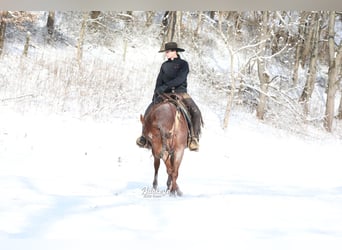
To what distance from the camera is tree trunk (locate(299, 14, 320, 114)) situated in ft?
22.1

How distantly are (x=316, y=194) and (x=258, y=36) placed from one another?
3131mm

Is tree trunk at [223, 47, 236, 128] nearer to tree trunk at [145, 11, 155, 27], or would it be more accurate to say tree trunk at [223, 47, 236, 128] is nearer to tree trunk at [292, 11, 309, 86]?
tree trunk at [292, 11, 309, 86]

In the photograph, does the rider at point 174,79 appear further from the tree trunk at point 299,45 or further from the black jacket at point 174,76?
the tree trunk at point 299,45

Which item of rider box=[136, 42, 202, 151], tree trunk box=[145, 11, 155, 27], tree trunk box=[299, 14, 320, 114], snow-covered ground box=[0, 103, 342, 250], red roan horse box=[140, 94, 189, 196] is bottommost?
snow-covered ground box=[0, 103, 342, 250]

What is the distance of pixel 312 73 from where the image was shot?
691cm

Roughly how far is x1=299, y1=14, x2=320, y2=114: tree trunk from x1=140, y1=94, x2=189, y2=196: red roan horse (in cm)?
320

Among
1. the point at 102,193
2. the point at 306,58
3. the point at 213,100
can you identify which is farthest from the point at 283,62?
the point at 102,193

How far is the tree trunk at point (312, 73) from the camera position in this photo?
265 inches

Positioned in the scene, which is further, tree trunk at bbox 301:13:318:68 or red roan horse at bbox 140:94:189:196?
tree trunk at bbox 301:13:318:68

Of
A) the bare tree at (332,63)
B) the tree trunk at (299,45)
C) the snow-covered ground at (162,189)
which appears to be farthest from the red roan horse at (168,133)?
the tree trunk at (299,45)

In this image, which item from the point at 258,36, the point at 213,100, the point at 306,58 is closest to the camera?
the point at 213,100

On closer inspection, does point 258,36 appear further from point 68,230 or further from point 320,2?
point 68,230

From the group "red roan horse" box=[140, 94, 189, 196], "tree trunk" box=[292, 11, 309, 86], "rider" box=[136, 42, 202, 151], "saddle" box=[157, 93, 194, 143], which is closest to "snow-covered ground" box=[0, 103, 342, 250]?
"red roan horse" box=[140, 94, 189, 196]

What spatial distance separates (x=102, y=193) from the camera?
12.8ft
